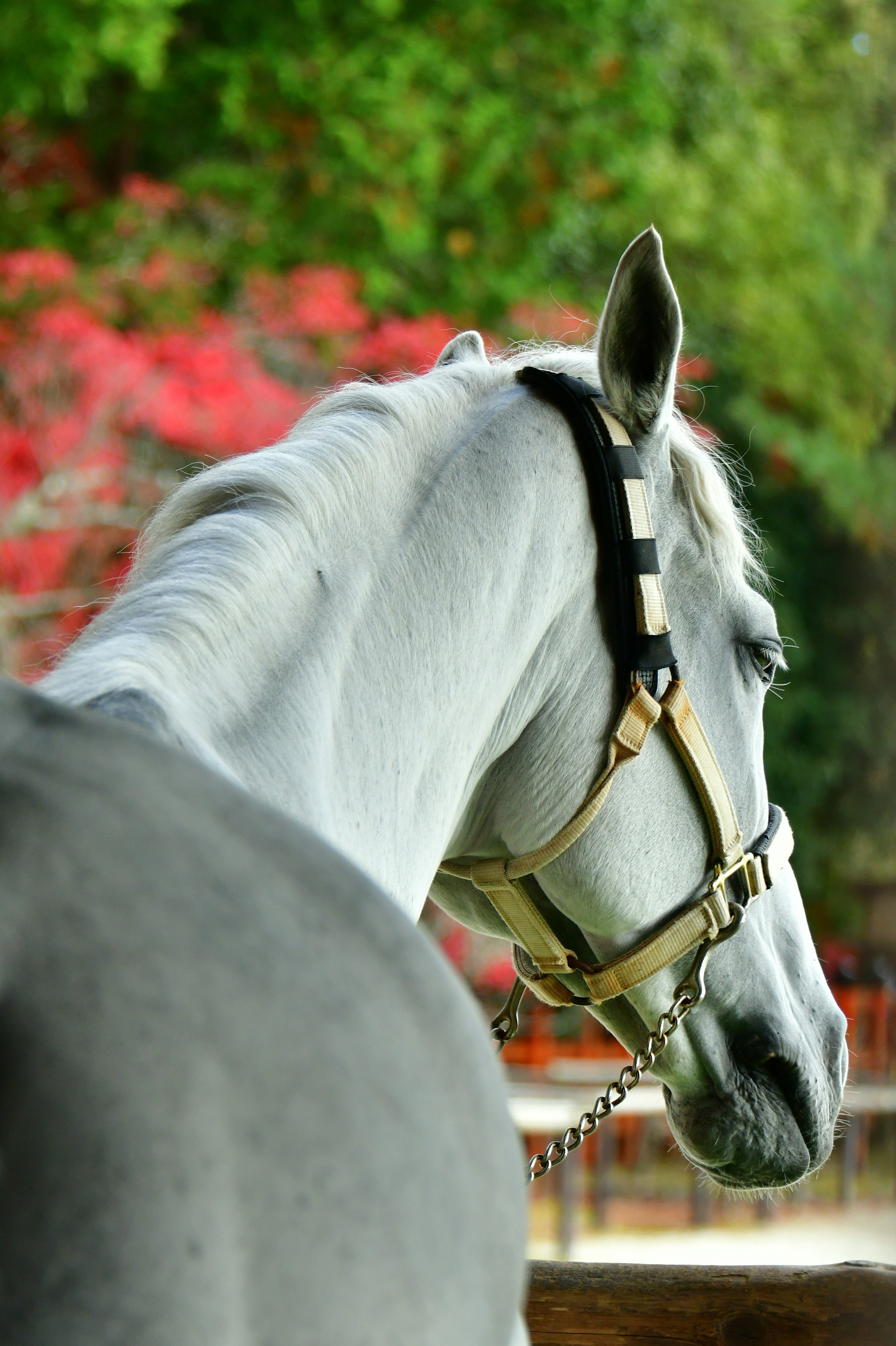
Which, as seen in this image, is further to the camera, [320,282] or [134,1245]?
[320,282]

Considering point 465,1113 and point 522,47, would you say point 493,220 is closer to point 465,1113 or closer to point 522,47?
point 522,47

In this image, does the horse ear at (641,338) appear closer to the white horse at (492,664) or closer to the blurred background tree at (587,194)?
the white horse at (492,664)

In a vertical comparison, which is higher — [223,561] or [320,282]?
[320,282]

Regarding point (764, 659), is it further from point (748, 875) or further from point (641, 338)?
point (641, 338)

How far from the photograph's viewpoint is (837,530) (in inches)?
329

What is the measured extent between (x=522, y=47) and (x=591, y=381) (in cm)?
630

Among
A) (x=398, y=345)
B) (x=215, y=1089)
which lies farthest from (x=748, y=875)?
(x=398, y=345)

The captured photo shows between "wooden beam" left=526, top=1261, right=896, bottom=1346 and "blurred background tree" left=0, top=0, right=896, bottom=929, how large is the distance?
13.5 ft

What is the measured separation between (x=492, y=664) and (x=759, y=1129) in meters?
0.54

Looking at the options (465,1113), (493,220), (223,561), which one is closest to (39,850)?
(465,1113)

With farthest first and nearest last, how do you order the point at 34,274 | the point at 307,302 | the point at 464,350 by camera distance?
the point at 307,302 < the point at 34,274 < the point at 464,350

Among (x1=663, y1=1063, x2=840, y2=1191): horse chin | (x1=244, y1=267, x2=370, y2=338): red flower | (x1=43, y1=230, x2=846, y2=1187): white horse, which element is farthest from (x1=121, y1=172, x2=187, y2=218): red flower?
(x1=663, y1=1063, x2=840, y2=1191): horse chin

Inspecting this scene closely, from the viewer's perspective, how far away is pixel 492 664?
98 centimetres

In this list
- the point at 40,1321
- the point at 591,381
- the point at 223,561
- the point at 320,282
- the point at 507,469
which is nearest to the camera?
the point at 40,1321
